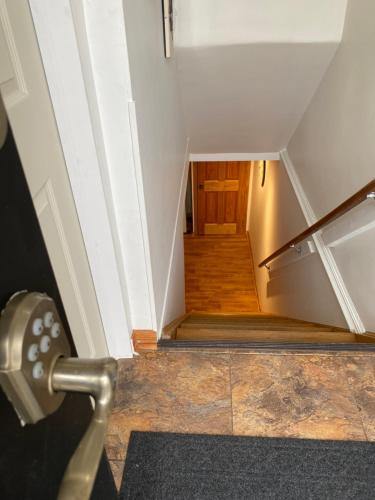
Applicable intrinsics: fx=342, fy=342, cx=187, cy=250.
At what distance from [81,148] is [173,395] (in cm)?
112

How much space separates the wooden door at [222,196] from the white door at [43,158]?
5237 mm

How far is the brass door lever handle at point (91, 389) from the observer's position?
1.12 ft

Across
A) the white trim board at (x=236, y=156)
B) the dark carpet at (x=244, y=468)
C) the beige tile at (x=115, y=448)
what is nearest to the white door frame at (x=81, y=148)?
the beige tile at (x=115, y=448)

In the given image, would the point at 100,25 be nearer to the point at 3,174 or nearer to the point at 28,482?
the point at 3,174

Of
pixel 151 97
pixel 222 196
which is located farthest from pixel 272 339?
pixel 222 196

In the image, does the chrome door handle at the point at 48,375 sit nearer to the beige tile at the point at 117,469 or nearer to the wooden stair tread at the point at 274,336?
the beige tile at the point at 117,469

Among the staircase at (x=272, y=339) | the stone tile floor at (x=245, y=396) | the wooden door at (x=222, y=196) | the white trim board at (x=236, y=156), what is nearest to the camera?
the stone tile floor at (x=245, y=396)

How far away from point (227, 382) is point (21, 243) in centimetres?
142

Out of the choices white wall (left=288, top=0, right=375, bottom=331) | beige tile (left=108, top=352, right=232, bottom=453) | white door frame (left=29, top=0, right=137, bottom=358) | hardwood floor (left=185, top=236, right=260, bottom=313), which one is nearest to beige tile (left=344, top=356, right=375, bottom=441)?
white wall (left=288, top=0, right=375, bottom=331)

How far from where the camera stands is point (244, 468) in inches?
51.0

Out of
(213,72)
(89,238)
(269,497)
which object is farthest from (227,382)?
(213,72)

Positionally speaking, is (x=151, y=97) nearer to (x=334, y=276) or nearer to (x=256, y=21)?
(x=256, y=21)

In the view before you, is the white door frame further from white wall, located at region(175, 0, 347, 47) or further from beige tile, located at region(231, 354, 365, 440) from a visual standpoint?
white wall, located at region(175, 0, 347, 47)

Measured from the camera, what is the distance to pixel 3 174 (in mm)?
331
